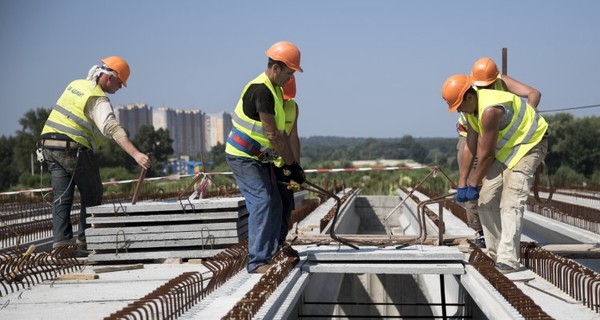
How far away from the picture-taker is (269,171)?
5.89 meters

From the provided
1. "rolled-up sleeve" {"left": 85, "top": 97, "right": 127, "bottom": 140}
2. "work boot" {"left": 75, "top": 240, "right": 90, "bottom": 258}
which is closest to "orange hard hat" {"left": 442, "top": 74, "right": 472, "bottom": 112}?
"rolled-up sleeve" {"left": 85, "top": 97, "right": 127, "bottom": 140}

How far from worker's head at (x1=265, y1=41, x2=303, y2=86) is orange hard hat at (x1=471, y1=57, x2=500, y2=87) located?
5.99 feet

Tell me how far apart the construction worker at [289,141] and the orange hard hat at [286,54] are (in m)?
0.52

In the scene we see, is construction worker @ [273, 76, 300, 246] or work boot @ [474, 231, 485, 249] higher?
construction worker @ [273, 76, 300, 246]

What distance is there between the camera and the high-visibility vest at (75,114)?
6.93 meters

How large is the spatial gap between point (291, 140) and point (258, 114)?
747 millimetres

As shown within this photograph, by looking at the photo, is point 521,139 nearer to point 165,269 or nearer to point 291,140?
point 291,140

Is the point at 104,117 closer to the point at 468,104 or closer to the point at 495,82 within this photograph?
the point at 468,104

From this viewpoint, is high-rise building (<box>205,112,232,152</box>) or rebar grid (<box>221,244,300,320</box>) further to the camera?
high-rise building (<box>205,112,232,152</box>)

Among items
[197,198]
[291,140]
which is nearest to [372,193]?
[197,198]

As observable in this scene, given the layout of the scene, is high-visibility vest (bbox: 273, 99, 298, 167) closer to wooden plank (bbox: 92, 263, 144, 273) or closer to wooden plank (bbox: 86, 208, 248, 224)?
wooden plank (bbox: 86, 208, 248, 224)

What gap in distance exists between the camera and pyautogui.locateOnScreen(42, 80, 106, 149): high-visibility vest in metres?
6.93

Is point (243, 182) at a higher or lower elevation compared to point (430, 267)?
higher

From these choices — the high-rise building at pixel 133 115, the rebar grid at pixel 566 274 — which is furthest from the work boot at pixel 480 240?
the high-rise building at pixel 133 115
